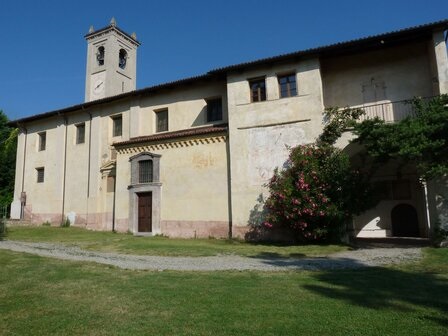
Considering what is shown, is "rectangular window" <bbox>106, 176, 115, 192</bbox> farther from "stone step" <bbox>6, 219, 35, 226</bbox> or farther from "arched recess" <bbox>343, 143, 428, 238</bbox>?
"arched recess" <bbox>343, 143, 428, 238</bbox>

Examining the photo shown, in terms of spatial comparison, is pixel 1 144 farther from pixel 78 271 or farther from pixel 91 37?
pixel 78 271

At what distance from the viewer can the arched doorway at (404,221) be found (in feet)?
64.6

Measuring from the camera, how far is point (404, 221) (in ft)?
65.6

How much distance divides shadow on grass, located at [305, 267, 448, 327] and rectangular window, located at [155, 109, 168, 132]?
50.2 feet

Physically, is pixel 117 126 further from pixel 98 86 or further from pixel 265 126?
pixel 98 86

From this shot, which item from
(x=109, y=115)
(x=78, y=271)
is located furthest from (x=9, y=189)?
(x=78, y=271)

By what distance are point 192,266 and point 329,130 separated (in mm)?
9055

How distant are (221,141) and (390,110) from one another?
792cm

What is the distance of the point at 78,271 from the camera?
824 centimetres

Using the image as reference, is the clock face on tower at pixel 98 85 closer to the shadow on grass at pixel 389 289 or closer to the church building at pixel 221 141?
the church building at pixel 221 141

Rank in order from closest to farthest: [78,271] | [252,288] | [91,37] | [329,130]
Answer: [252,288] → [78,271] → [329,130] → [91,37]

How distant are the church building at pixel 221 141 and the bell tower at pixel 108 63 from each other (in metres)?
8.96

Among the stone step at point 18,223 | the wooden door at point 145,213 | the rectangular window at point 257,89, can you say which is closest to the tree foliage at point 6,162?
the stone step at point 18,223

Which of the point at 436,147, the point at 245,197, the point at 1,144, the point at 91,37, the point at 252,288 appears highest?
the point at 91,37
